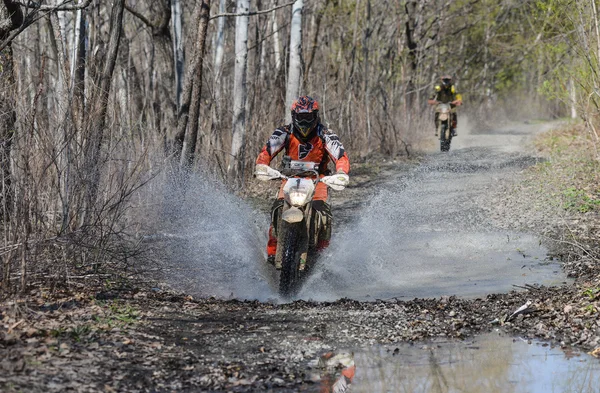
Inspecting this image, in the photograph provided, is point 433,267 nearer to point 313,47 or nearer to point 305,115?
point 305,115

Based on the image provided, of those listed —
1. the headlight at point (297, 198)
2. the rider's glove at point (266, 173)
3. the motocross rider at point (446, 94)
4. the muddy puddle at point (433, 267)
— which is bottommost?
the muddy puddle at point (433, 267)

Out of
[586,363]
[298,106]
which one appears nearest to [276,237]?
[298,106]

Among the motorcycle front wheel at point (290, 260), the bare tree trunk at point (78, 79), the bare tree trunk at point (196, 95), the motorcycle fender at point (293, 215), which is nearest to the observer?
the bare tree trunk at point (78, 79)

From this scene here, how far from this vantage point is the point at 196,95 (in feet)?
41.2

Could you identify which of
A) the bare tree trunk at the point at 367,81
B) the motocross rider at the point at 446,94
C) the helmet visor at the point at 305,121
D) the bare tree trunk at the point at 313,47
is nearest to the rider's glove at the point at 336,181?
the helmet visor at the point at 305,121

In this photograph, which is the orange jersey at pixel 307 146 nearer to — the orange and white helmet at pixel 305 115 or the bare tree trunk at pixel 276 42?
the orange and white helmet at pixel 305 115

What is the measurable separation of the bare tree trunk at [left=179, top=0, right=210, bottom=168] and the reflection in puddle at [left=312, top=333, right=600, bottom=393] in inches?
251

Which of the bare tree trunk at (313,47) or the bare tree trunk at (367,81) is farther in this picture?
the bare tree trunk at (367,81)

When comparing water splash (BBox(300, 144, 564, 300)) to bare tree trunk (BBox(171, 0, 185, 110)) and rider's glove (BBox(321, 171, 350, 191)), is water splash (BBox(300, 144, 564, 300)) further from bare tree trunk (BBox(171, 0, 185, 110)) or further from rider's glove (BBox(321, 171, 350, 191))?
bare tree trunk (BBox(171, 0, 185, 110))

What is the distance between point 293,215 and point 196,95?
476 centimetres

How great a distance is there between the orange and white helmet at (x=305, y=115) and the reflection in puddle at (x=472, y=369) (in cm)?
356

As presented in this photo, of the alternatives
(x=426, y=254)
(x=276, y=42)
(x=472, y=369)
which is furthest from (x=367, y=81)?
(x=472, y=369)

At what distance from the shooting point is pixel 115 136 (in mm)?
9008

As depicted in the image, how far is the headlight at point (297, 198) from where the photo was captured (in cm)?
845
